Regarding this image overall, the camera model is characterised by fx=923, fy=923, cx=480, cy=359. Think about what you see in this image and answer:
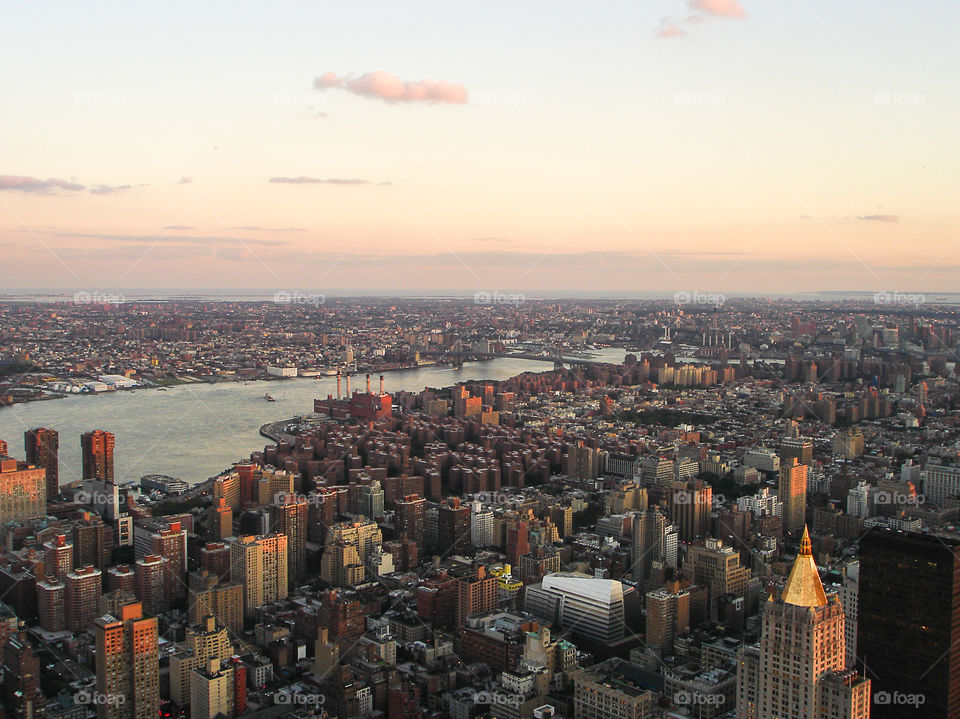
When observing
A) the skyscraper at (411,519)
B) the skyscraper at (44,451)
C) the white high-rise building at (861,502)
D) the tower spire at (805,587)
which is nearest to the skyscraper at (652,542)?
the skyscraper at (411,519)

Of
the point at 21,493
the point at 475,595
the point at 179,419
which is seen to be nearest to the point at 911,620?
the point at 475,595

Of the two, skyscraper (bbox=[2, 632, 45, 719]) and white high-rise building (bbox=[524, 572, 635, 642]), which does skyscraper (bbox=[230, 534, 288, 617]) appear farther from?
white high-rise building (bbox=[524, 572, 635, 642])

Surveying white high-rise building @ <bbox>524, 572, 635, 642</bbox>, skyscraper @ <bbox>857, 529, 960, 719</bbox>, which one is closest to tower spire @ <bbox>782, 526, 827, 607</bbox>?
skyscraper @ <bbox>857, 529, 960, 719</bbox>

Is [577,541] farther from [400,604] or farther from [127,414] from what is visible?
[127,414]

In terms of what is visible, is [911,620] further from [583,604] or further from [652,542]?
[652,542]

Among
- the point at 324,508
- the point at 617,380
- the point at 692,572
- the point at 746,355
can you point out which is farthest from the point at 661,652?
the point at 746,355

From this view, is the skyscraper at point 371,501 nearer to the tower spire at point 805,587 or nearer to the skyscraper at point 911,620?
the skyscraper at point 911,620
